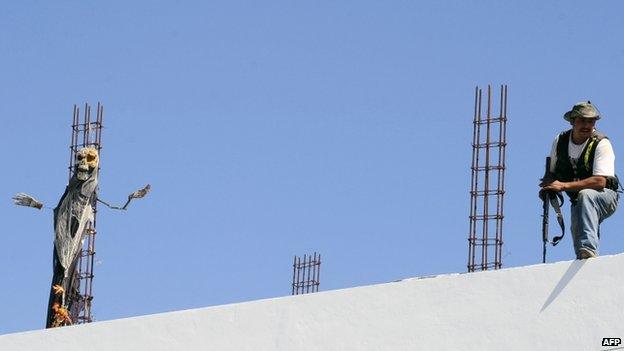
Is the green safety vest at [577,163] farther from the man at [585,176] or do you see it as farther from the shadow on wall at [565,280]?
the shadow on wall at [565,280]

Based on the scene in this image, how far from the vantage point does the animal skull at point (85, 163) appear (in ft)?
35.2

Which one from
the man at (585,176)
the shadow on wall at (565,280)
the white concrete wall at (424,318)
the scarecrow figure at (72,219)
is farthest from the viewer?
the scarecrow figure at (72,219)

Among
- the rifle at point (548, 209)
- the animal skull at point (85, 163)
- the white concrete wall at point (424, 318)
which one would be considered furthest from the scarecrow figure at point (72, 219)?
the rifle at point (548, 209)

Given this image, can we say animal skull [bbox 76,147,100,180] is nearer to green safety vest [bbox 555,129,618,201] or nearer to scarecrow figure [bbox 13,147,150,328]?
scarecrow figure [bbox 13,147,150,328]

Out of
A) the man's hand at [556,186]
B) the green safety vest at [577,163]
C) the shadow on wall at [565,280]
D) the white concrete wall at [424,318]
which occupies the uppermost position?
the green safety vest at [577,163]

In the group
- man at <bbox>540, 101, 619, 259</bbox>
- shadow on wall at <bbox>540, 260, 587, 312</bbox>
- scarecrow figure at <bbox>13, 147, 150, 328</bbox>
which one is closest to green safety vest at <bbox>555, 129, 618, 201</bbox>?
man at <bbox>540, 101, 619, 259</bbox>

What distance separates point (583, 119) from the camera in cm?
767

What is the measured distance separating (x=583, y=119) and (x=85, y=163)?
178 inches

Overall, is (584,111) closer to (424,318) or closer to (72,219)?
(424,318)

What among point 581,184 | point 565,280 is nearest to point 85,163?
point 581,184

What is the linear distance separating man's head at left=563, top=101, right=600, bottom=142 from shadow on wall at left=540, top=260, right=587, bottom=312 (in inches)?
29.9

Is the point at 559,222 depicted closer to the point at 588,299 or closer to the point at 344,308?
Answer: the point at 588,299

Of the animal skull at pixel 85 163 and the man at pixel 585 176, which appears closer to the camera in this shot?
the man at pixel 585 176

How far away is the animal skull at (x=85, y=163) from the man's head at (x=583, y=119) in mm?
4391
